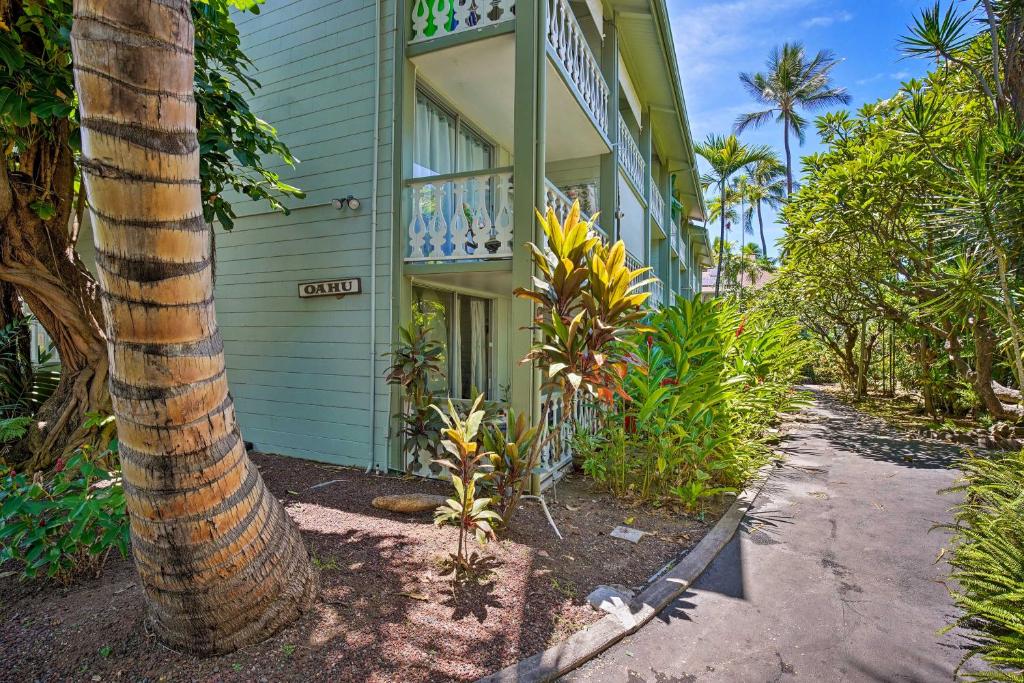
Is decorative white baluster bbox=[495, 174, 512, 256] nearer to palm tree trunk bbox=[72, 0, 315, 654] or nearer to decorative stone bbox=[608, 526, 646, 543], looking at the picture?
decorative stone bbox=[608, 526, 646, 543]

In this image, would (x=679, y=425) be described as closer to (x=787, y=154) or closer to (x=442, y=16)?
(x=442, y=16)

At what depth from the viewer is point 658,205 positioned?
44.0 ft

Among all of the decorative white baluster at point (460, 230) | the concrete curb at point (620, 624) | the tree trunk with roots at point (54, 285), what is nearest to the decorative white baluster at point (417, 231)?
the decorative white baluster at point (460, 230)

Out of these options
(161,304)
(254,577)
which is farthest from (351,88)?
(254,577)

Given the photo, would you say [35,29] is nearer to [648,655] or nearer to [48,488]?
[48,488]

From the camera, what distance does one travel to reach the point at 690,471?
5203mm

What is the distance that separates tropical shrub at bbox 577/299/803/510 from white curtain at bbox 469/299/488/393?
2738mm

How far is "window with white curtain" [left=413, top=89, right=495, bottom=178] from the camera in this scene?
21.6 feet

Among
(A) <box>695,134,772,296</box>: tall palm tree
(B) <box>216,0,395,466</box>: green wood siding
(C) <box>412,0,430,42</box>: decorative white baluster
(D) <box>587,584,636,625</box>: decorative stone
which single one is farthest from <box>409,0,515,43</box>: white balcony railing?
(A) <box>695,134,772,296</box>: tall palm tree

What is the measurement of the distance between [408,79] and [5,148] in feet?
13.6

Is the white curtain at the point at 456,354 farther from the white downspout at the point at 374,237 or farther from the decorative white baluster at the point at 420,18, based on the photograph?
the decorative white baluster at the point at 420,18

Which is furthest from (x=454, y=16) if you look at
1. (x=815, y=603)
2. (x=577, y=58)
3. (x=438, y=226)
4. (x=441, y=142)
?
(x=815, y=603)

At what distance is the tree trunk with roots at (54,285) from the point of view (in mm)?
5039

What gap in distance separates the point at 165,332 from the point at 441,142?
19.0 ft
